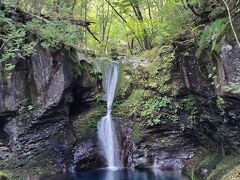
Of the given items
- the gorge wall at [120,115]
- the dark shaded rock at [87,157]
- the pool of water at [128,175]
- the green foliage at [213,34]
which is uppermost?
the green foliage at [213,34]

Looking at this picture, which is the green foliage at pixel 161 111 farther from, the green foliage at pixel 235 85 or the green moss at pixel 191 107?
the green foliage at pixel 235 85

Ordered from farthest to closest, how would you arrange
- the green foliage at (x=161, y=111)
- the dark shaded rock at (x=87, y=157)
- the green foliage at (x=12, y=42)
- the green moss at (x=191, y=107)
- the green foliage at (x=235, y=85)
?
1. the dark shaded rock at (x=87, y=157)
2. the green foliage at (x=161, y=111)
3. the green moss at (x=191, y=107)
4. the green foliage at (x=12, y=42)
5. the green foliage at (x=235, y=85)

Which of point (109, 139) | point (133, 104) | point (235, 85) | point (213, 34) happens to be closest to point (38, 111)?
point (109, 139)

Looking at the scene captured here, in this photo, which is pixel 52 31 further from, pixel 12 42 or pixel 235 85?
pixel 235 85

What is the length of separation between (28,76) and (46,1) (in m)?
3.37

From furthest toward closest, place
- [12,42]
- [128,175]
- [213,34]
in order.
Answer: [128,175]
[12,42]
[213,34]

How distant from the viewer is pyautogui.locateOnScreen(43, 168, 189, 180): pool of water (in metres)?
10.8

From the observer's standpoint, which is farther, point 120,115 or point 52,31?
point 120,115

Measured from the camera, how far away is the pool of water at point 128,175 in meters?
10.8

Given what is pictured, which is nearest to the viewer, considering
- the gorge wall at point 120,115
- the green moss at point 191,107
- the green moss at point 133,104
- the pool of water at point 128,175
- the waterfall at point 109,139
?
the gorge wall at point 120,115

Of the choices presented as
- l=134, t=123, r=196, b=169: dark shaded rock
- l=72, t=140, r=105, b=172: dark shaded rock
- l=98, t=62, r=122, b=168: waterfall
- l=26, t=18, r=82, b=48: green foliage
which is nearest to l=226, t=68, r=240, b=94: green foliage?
l=134, t=123, r=196, b=169: dark shaded rock

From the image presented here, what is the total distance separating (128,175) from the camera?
11.4 meters

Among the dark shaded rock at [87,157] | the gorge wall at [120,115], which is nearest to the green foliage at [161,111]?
the gorge wall at [120,115]

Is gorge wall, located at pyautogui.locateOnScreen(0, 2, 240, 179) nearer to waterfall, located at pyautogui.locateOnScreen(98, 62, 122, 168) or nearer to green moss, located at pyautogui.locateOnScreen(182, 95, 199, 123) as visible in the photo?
green moss, located at pyautogui.locateOnScreen(182, 95, 199, 123)
